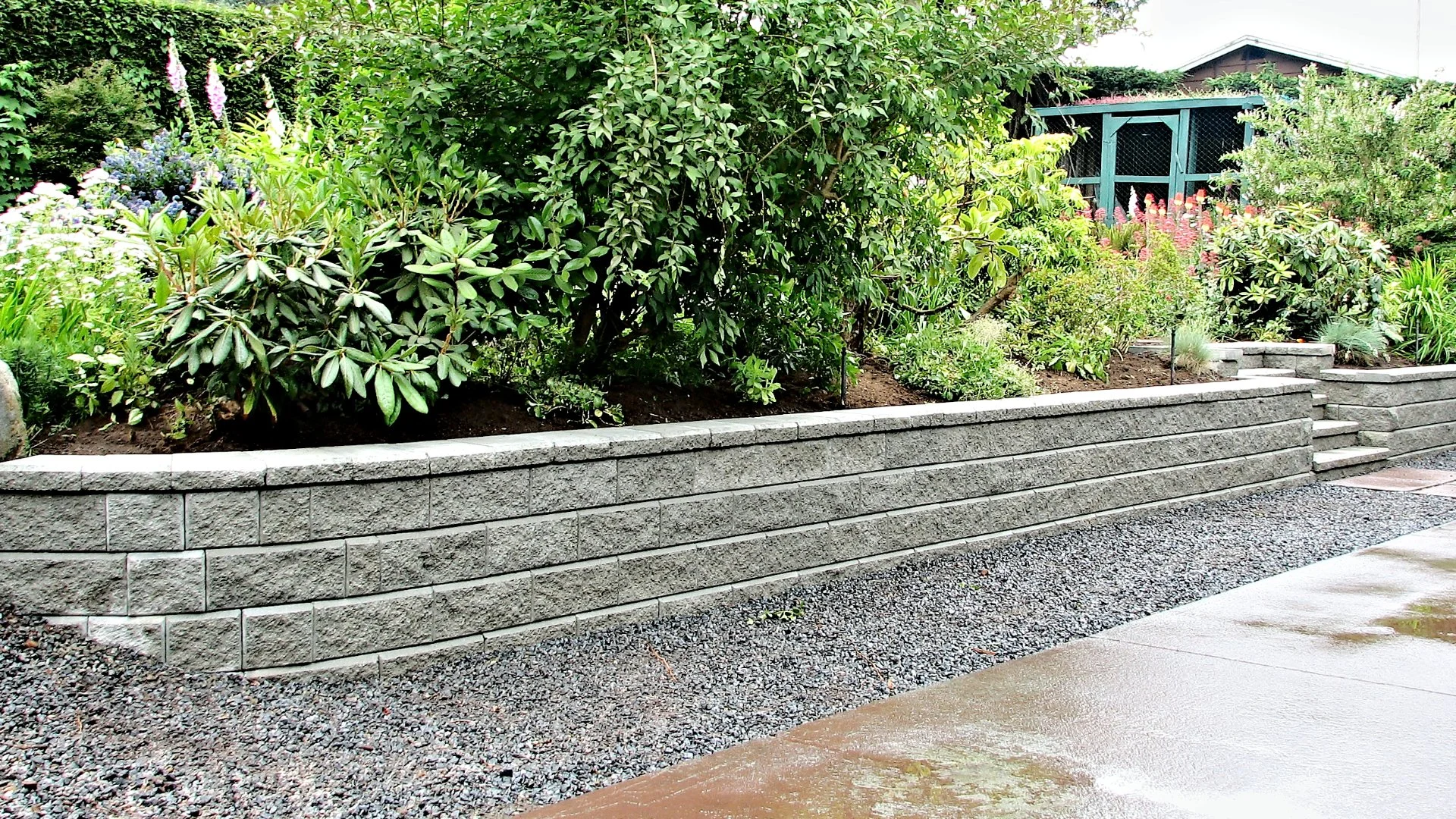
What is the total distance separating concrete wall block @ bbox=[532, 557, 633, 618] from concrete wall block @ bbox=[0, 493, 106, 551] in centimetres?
136

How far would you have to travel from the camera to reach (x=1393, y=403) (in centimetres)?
822

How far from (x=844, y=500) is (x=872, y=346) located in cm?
158

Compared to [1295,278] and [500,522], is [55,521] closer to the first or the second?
[500,522]

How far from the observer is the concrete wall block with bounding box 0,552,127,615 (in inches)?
128

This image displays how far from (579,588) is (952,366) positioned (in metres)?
2.84

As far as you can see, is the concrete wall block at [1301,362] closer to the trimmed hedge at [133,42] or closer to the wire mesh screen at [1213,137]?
the wire mesh screen at [1213,137]

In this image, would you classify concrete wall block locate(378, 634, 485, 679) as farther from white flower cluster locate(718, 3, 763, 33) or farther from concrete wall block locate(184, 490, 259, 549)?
white flower cluster locate(718, 3, 763, 33)

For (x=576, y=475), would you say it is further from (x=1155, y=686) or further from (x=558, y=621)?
(x=1155, y=686)

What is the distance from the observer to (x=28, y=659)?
10.3 feet

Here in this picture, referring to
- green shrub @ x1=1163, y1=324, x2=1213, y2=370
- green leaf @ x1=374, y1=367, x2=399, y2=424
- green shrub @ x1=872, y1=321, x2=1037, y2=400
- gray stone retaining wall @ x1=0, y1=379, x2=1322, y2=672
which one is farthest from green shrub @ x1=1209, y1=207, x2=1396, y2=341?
green leaf @ x1=374, y1=367, x2=399, y2=424

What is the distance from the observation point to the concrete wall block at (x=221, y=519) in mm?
3260

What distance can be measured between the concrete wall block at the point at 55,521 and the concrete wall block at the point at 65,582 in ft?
0.12

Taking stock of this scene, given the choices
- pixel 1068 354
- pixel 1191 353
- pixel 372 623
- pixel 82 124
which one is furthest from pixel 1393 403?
pixel 82 124

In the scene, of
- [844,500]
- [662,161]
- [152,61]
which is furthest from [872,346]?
[152,61]
